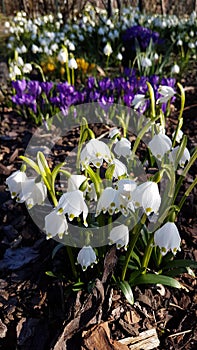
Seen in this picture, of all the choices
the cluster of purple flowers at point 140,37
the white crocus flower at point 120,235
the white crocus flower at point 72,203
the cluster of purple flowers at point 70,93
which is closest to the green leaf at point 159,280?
the white crocus flower at point 120,235

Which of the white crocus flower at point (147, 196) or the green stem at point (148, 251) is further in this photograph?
the green stem at point (148, 251)

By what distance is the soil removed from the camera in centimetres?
163

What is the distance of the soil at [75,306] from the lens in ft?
5.34

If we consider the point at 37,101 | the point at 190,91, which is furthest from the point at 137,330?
the point at 190,91

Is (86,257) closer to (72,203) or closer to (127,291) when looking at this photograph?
(127,291)

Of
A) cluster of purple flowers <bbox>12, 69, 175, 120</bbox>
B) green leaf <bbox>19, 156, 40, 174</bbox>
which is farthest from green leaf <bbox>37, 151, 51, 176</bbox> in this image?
cluster of purple flowers <bbox>12, 69, 175, 120</bbox>

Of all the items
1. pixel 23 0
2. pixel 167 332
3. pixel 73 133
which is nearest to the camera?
pixel 167 332

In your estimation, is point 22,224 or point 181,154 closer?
point 181,154

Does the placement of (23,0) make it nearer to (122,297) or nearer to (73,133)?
(73,133)

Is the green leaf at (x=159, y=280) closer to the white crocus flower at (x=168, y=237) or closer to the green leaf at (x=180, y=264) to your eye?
the green leaf at (x=180, y=264)

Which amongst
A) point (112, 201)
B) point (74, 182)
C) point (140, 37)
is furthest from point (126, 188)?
point (140, 37)

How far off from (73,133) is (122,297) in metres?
1.98

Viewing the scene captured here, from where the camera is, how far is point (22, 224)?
2381mm

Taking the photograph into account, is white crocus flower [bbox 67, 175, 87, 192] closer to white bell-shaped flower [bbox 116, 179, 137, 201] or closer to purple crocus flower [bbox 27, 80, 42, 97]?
white bell-shaped flower [bbox 116, 179, 137, 201]
